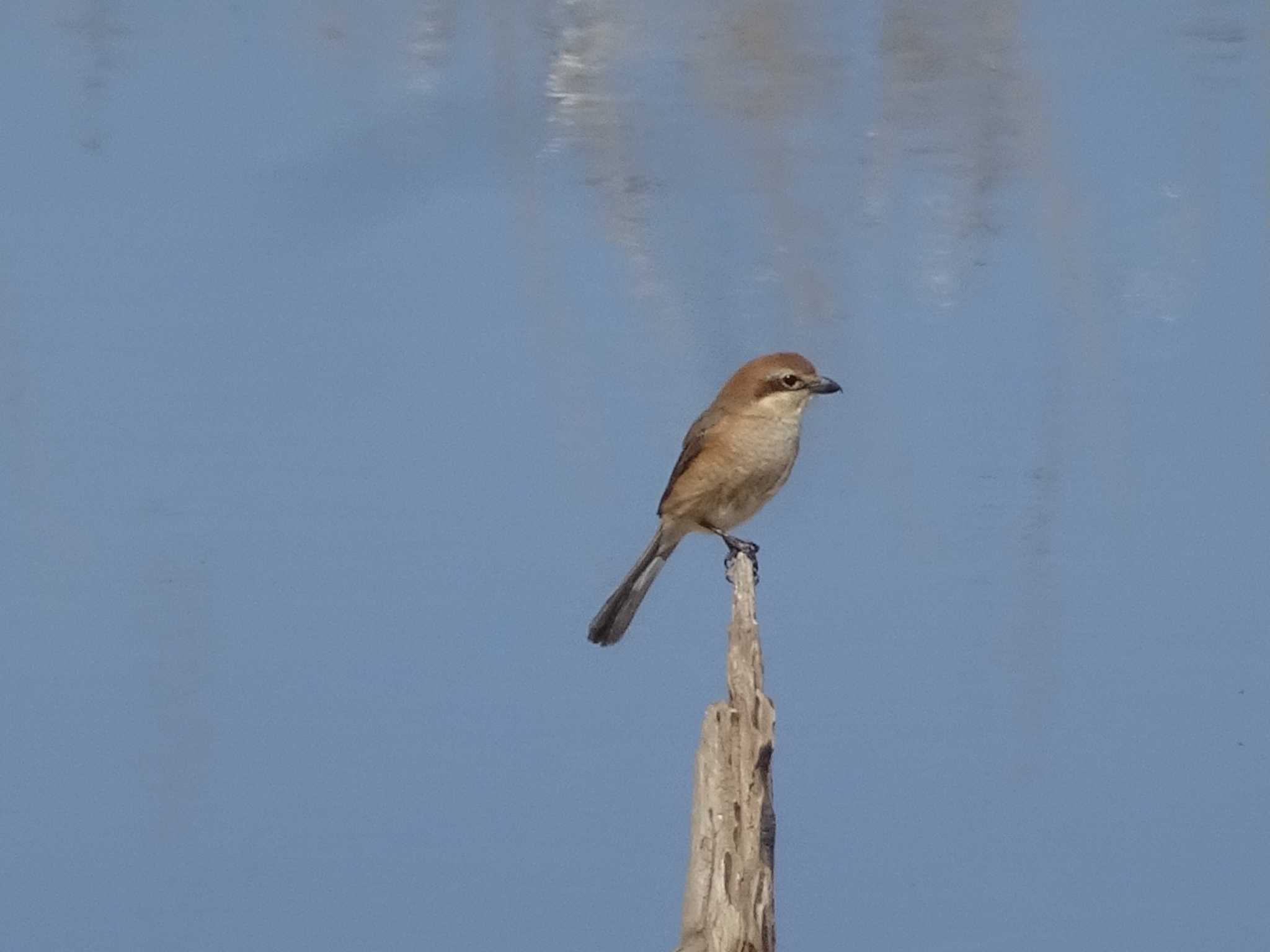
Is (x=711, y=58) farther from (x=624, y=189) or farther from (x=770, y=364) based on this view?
(x=770, y=364)

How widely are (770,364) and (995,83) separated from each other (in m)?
1.28

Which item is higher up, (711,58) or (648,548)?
(711,58)

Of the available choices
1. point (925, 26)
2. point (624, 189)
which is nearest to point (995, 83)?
point (925, 26)

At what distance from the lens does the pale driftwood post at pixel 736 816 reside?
105 inches

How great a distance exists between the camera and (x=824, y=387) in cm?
324

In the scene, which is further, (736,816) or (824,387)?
(824,387)

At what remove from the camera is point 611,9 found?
4156mm

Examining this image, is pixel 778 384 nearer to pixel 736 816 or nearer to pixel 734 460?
pixel 734 460

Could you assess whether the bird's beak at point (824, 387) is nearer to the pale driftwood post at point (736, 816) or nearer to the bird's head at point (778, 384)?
the bird's head at point (778, 384)

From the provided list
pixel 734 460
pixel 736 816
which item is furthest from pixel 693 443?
pixel 736 816

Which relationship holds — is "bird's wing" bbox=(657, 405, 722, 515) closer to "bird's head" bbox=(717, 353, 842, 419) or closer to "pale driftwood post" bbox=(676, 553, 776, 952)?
"bird's head" bbox=(717, 353, 842, 419)

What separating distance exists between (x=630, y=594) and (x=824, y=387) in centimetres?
51

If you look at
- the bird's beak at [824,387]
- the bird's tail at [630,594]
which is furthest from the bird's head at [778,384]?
the bird's tail at [630,594]

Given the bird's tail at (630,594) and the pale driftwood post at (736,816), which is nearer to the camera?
the pale driftwood post at (736,816)
